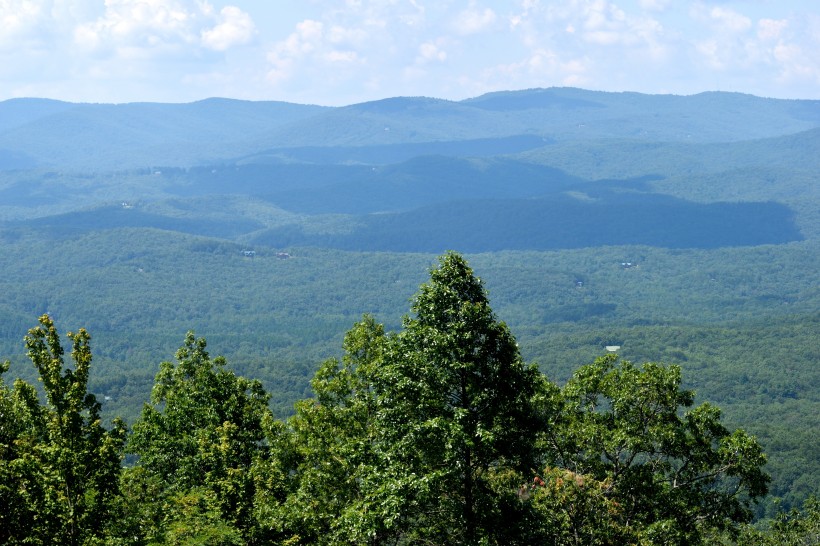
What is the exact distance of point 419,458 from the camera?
29.5 meters

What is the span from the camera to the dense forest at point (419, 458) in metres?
28.0

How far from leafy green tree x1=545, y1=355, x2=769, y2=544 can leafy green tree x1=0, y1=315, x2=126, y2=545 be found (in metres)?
15.7

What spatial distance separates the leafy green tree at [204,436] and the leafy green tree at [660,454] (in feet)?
42.7

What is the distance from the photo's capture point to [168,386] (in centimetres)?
4628

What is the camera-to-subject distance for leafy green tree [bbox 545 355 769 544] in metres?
34.8

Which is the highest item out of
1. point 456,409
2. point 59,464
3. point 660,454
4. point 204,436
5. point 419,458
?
point 456,409

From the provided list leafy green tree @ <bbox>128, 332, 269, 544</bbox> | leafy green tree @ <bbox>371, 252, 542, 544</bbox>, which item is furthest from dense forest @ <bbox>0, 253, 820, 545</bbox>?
leafy green tree @ <bbox>128, 332, 269, 544</bbox>

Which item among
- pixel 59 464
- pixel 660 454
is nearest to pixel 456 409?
pixel 660 454

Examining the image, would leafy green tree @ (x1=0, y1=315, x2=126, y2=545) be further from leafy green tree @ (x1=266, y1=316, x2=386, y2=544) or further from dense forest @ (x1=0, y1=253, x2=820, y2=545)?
leafy green tree @ (x1=266, y1=316, x2=386, y2=544)

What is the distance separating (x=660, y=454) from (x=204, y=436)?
19.1m

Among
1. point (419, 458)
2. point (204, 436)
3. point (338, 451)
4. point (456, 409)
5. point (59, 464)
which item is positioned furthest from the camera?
point (204, 436)

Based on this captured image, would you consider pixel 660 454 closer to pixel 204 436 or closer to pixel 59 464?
pixel 204 436

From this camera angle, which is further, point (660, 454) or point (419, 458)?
point (660, 454)

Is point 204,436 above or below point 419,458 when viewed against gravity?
below
